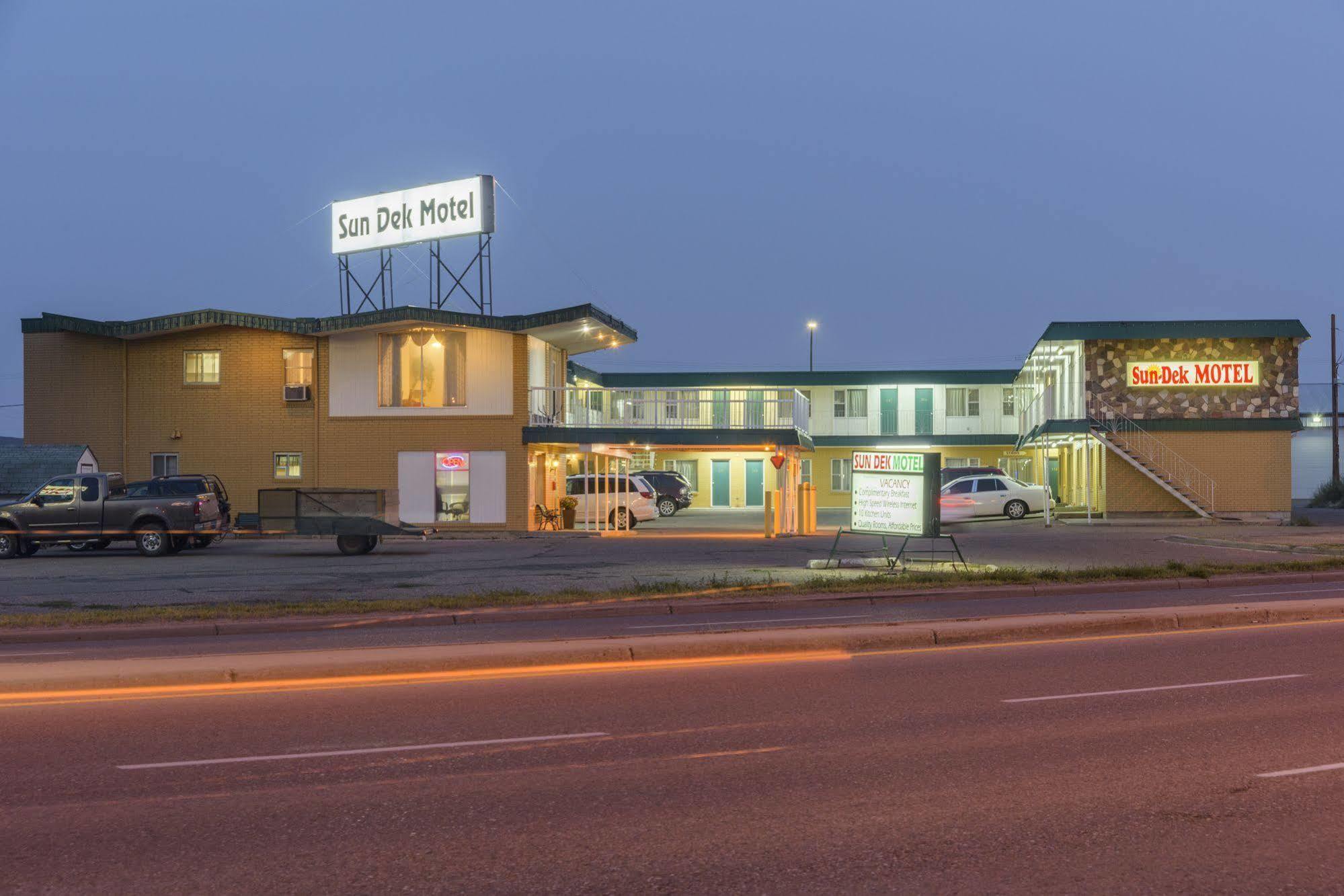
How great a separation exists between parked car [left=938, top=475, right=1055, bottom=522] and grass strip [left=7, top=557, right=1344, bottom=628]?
20.1 meters

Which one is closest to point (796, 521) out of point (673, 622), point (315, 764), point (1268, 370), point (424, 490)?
point (424, 490)

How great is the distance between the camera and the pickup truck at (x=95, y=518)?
30.2 metres

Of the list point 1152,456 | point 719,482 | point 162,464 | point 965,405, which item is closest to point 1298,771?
point 1152,456

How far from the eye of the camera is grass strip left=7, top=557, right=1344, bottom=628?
54.3ft

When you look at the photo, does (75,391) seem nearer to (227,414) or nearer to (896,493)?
(227,414)

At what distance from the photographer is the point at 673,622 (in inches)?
641

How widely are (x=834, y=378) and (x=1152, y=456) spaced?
2120 centimetres

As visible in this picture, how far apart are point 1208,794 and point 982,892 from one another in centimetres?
224

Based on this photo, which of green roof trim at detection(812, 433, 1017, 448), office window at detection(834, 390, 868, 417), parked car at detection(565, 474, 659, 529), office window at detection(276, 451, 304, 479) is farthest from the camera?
office window at detection(834, 390, 868, 417)

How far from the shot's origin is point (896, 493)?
77.3ft

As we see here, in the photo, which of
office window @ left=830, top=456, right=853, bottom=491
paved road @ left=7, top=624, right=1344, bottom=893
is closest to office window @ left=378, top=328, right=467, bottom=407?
office window @ left=830, top=456, right=853, bottom=491

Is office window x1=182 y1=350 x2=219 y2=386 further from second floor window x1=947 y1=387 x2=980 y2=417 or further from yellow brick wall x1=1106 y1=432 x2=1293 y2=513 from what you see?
second floor window x1=947 y1=387 x2=980 y2=417

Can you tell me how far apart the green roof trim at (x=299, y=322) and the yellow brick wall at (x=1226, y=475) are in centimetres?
1762

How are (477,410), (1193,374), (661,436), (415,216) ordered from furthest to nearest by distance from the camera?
(415,216) < (1193,374) < (477,410) < (661,436)
